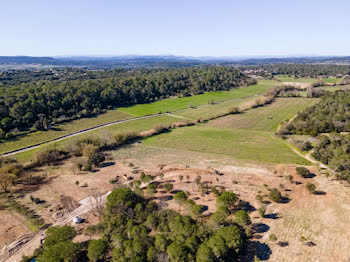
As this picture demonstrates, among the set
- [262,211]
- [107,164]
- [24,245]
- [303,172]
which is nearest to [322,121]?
[303,172]

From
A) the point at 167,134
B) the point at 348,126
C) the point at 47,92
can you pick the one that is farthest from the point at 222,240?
the point at 47,92

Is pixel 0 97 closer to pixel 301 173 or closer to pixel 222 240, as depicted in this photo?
pixel 222 240

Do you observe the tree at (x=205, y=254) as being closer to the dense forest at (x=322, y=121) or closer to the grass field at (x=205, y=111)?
the dense forest at (x=322, y=121)

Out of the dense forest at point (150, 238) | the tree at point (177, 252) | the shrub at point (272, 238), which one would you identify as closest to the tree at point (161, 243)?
the dense forest at point (150, 238)

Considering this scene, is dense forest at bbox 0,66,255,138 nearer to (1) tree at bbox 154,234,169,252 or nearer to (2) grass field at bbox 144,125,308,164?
(2) grass field at bbox 144,125,308,164

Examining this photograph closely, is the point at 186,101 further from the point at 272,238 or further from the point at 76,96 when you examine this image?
the point at 272,238

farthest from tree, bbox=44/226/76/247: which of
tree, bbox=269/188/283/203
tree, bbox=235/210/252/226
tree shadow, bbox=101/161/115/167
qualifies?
tree, bbox=269/188/283/203
